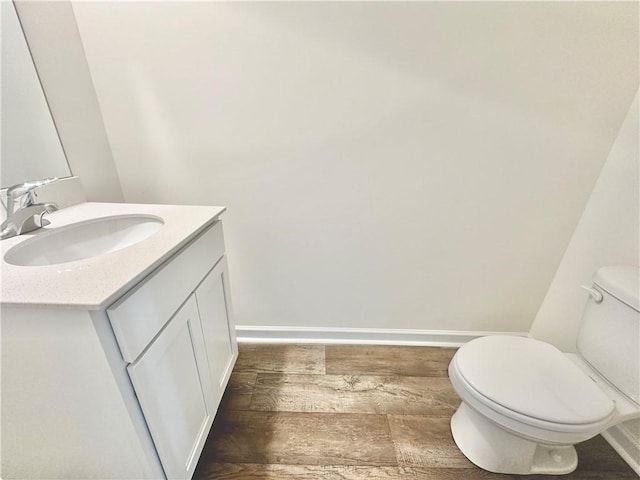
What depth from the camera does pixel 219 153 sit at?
4.24ft

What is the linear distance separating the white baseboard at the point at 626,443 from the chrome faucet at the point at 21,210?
7.34ft

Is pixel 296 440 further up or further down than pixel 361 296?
further down

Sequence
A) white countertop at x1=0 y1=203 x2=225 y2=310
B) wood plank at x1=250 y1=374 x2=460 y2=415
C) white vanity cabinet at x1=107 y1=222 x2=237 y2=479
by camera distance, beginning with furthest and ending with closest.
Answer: wood plank at x1=250 y1=374 x2=460 y2=415
white vanity cabinet at x1=107 y1=222 x2=237 y2=479
white countertop at x1=0 y1=203 x2=225 y2=310

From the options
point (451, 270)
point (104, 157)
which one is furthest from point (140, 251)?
point (451, 270)

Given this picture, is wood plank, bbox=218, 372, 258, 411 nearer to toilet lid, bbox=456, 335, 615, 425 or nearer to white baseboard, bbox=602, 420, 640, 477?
toilet lid, bbox=456, 335, 615, 425

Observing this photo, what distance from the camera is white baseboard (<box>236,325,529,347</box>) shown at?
163 centimetres

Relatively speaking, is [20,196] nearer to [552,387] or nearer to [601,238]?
[552,387]

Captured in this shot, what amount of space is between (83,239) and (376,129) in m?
1.20

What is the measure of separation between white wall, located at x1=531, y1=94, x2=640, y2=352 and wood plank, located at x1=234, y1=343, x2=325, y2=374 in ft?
4.00

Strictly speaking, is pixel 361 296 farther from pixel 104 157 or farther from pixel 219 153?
pixel 104 157

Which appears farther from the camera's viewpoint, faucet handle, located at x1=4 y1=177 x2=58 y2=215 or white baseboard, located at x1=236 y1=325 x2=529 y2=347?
white baseboard, located at x1=236 y1=325 x2=529 y2=347

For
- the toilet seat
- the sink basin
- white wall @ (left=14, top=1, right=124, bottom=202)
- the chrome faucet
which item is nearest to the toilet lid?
the toilet seat

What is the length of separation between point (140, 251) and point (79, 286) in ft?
0.54

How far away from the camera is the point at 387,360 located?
5.13ft
